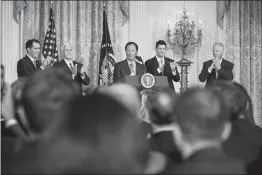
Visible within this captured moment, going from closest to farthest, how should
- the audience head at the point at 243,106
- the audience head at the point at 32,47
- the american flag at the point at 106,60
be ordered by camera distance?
the audience head at the point at 243,106, the audience head at the point at 32,47, the american flag at the point at 106,60

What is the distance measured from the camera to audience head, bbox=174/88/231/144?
5.34 ft

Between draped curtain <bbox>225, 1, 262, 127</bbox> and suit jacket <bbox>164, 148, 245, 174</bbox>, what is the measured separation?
26.0 feet

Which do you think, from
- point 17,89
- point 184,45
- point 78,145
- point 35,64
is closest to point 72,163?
point 78,145

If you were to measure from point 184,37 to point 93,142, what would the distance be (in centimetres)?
781

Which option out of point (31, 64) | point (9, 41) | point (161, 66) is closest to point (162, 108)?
point (31, 64)

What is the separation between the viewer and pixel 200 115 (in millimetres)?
1629

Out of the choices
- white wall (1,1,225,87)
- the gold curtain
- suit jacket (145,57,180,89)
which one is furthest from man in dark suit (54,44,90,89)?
white wall (1,1,225,87)

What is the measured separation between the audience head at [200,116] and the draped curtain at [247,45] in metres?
7.89

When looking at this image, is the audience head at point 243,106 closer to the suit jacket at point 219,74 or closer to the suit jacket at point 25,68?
the suit jacket at point 219,74

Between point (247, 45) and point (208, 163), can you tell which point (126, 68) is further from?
point (208, 163)

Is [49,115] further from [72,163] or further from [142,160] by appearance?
[142,160]

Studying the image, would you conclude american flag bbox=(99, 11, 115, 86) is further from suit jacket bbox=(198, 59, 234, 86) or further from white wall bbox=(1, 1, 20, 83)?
white wall bbox=(1, 1, 20, 83)

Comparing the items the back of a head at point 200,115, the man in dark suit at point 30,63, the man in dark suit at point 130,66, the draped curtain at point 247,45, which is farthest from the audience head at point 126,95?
the draped curtain at point 247,45

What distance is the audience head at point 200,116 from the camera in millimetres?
1627
